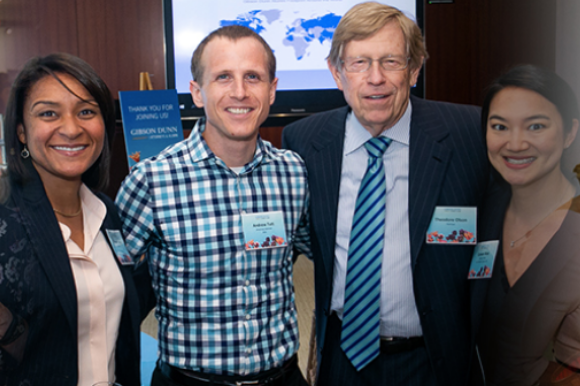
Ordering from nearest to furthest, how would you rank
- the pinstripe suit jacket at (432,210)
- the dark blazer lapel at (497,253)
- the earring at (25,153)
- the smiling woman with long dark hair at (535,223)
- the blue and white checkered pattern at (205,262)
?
the smiling woman with long dark hair at (535,223) < the dark blazer lapel at (497,253) < the earring at (25,153) < the pinstripe suit jacket at (432,210) < the blue and white checkered pattern at (205,262)

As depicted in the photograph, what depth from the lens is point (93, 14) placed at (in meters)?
1.61

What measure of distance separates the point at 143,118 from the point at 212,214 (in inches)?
42.1

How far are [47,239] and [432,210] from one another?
3.74 feet

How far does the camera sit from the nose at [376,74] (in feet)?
A: 5.04

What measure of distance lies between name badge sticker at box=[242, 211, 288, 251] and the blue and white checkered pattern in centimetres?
4

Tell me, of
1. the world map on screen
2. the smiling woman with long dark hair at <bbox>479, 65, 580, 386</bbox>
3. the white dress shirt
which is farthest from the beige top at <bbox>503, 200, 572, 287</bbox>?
the world map on screen

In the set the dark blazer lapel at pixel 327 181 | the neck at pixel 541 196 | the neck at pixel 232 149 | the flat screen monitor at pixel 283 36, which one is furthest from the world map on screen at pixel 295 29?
the neck at pixel 541 196

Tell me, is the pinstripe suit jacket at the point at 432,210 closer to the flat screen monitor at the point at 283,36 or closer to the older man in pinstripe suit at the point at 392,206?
the older man in pinstripe suit at the point at 392,206

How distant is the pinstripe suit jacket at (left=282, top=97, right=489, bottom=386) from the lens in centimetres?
144

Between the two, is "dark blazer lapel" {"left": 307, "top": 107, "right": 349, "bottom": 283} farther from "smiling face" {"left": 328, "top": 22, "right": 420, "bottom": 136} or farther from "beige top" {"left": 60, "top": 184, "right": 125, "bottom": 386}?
"beige top" {"left": 60, "top": 184, "right": 125, "bottom": 386}

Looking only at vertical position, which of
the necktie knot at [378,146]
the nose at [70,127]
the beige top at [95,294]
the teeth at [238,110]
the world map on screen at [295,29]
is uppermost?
the world map on screen at [295,29]

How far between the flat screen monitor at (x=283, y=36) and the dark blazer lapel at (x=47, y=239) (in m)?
1.01

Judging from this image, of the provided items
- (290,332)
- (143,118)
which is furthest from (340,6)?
(290,332)

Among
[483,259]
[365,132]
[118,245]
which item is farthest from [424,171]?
[118,245]
